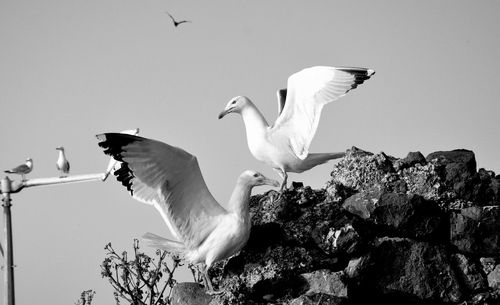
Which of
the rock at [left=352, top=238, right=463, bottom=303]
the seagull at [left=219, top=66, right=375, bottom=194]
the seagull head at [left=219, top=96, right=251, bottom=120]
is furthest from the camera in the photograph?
the seagull head at [left=219, top=96, right=251, bottom=120]

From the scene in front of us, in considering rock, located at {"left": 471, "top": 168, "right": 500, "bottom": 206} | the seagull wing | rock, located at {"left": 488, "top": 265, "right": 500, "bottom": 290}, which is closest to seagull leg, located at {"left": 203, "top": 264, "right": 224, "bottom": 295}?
the seagull wing

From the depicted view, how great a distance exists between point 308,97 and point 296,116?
32 cm

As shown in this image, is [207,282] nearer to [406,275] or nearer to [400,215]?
[406,275]

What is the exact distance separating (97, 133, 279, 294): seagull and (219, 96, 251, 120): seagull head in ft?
8.04

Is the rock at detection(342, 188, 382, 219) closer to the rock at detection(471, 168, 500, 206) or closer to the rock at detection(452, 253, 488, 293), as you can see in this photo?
the rock at detection(452, 253, 488, 293)

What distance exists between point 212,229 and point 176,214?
0.47 m

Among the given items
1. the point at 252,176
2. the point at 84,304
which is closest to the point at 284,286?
the point at 252,176

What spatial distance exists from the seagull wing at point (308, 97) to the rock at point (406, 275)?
97.4 inches

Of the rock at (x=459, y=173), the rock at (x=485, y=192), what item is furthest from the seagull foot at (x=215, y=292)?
the rock at (x=485, y=192)

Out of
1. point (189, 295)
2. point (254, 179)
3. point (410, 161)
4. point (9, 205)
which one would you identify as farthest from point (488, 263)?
point (9, 205)

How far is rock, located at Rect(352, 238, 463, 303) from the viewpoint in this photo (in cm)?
1235

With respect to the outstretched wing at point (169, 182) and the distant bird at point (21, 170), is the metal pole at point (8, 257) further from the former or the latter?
the distant bird at point (21, 170)

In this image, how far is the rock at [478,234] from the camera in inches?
507

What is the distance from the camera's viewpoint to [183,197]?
1256cm
